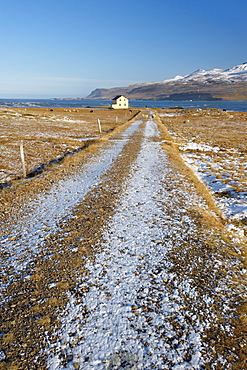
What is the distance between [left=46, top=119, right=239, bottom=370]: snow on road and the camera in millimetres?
3658

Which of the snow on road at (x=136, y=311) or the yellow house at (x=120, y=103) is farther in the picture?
the yellow house at (x=120, y=103)

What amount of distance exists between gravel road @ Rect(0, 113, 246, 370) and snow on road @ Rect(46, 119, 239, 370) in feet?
0.05

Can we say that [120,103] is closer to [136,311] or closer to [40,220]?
[40,220]

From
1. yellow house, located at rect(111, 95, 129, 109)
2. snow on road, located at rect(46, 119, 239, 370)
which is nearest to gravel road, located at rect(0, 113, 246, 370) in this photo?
snow on road, located at rect(46, 119, 239, 370)

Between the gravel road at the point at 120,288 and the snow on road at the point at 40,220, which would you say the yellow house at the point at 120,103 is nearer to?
the snow on road at the point at 40,220

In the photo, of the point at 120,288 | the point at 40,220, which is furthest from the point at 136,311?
the point at 40,220

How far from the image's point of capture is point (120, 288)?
5027mm

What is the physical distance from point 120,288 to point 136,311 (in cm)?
66

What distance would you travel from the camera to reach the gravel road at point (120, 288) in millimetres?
3725

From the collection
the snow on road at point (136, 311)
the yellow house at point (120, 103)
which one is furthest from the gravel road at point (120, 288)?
the yellow house at point (120, 103)

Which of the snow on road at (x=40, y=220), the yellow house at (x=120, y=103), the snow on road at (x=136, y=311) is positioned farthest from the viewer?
the yellow house at (x=120, y=103)

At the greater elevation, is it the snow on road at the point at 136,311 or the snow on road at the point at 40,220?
the snow on road at the point at 136,311

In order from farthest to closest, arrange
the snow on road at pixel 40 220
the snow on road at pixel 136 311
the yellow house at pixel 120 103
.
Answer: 1. the yellow house at pixel 120 103
2. the snow on road at pixel 40 220
3. the snow on road at pixel 136 311

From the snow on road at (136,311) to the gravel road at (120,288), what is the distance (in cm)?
2
